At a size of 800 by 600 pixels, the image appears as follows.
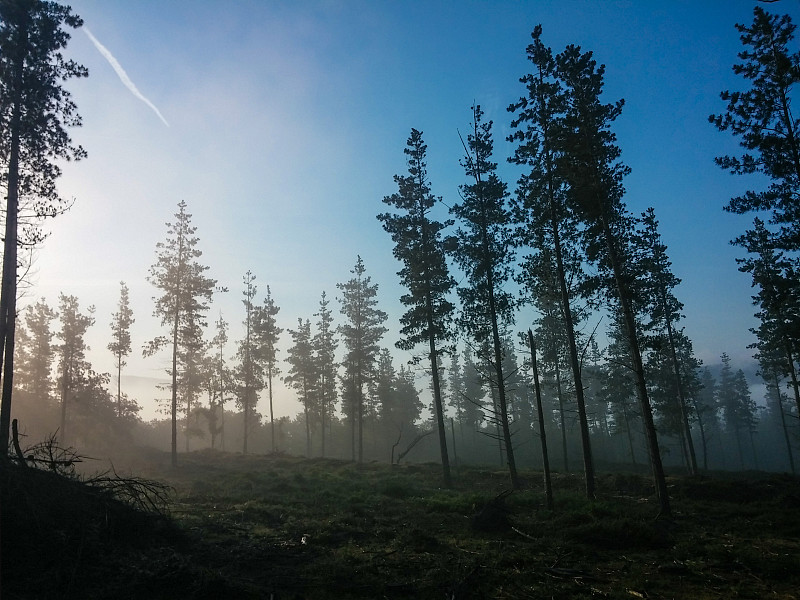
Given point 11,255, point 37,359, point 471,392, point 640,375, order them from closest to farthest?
point 11,255 → point 640,375 → point 37,359 → point 471,392

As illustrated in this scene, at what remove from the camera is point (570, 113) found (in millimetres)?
18406

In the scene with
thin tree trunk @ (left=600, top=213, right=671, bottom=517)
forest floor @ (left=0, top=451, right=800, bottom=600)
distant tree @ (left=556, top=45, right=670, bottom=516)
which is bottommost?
forest floor @ (left=0, top=451, right=800, bottom=600)

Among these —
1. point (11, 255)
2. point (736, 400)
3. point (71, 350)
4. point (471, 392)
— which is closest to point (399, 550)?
point (11, 255)

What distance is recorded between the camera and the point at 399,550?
10.2 m

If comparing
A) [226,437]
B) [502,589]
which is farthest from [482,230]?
[226,437]

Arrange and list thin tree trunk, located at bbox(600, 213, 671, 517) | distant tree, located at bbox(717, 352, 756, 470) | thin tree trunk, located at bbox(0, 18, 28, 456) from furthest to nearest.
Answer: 1. distant tree, located at bbox(717, 352, 756, 470)
2. thin tree trunk, located at bbox(600, 213, 671, 517)
3. thin tree trunk, located at bbox(0, 18, 28, 456)

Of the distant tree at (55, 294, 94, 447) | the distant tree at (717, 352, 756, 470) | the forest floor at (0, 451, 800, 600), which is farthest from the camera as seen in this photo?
the distant tree at (717, 352, 756, 470)

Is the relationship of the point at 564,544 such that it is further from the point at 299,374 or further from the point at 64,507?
the point at 299,374

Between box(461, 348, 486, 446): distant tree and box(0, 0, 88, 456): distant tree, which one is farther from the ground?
box(0, 0, 88, 456): distant tree

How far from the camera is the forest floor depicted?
717 cm

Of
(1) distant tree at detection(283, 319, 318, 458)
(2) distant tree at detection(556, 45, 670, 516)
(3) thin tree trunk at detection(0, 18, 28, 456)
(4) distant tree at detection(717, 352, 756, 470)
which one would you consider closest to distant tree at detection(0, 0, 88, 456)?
(3) thin tree trunk at detection(0, 18, 28, 456)

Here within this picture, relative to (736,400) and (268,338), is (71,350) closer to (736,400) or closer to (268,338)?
(268,338)

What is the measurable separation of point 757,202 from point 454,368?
199 feet

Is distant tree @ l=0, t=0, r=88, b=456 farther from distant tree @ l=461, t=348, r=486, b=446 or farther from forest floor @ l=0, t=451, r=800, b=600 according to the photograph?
distant tree @ l=461, t=348, r=486, b=446
